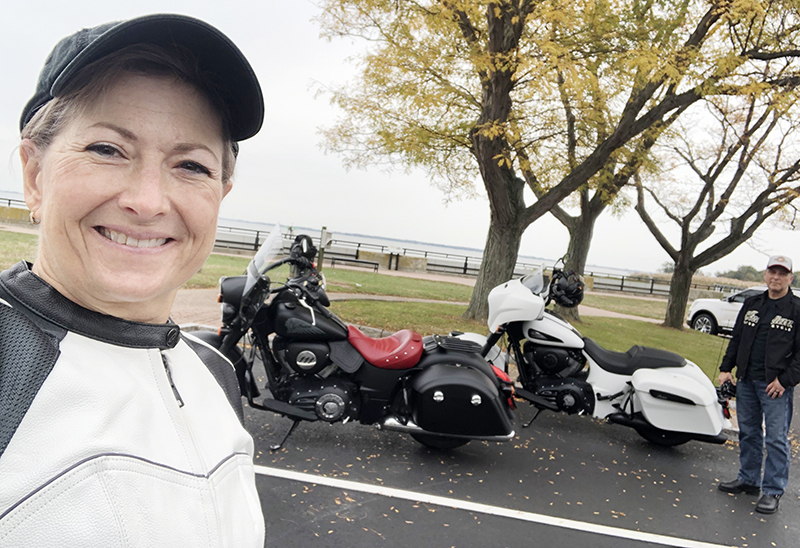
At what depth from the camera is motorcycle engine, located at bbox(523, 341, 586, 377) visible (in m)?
5.64

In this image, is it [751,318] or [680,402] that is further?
[680,402]

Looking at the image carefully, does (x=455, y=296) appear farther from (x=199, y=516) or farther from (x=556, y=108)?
(x=199, y=516)

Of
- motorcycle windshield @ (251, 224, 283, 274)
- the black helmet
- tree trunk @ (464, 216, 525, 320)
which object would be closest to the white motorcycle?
the black helmet

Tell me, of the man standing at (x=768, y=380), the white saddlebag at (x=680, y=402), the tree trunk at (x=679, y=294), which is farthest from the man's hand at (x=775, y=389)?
the tree trunk at (x=679, y=294)

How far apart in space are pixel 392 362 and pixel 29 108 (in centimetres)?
388

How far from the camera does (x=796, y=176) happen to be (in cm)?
1427

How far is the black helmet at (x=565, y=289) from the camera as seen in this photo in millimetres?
5797

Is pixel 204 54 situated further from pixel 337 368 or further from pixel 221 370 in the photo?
pixel 337 368

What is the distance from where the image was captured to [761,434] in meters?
4.93

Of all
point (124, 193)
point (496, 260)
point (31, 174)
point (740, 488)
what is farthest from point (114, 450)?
point (496, 260)

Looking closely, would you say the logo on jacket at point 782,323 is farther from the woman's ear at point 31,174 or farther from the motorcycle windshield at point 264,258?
the woman's ear at point 31,174

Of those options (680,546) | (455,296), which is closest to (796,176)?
(455,296)

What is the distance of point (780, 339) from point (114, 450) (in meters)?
5.48

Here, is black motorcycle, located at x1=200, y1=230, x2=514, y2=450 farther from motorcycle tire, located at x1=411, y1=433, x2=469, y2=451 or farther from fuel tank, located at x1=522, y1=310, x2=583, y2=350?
fuel tank, located at x1=522, y1=310, x2=583, y2=350
